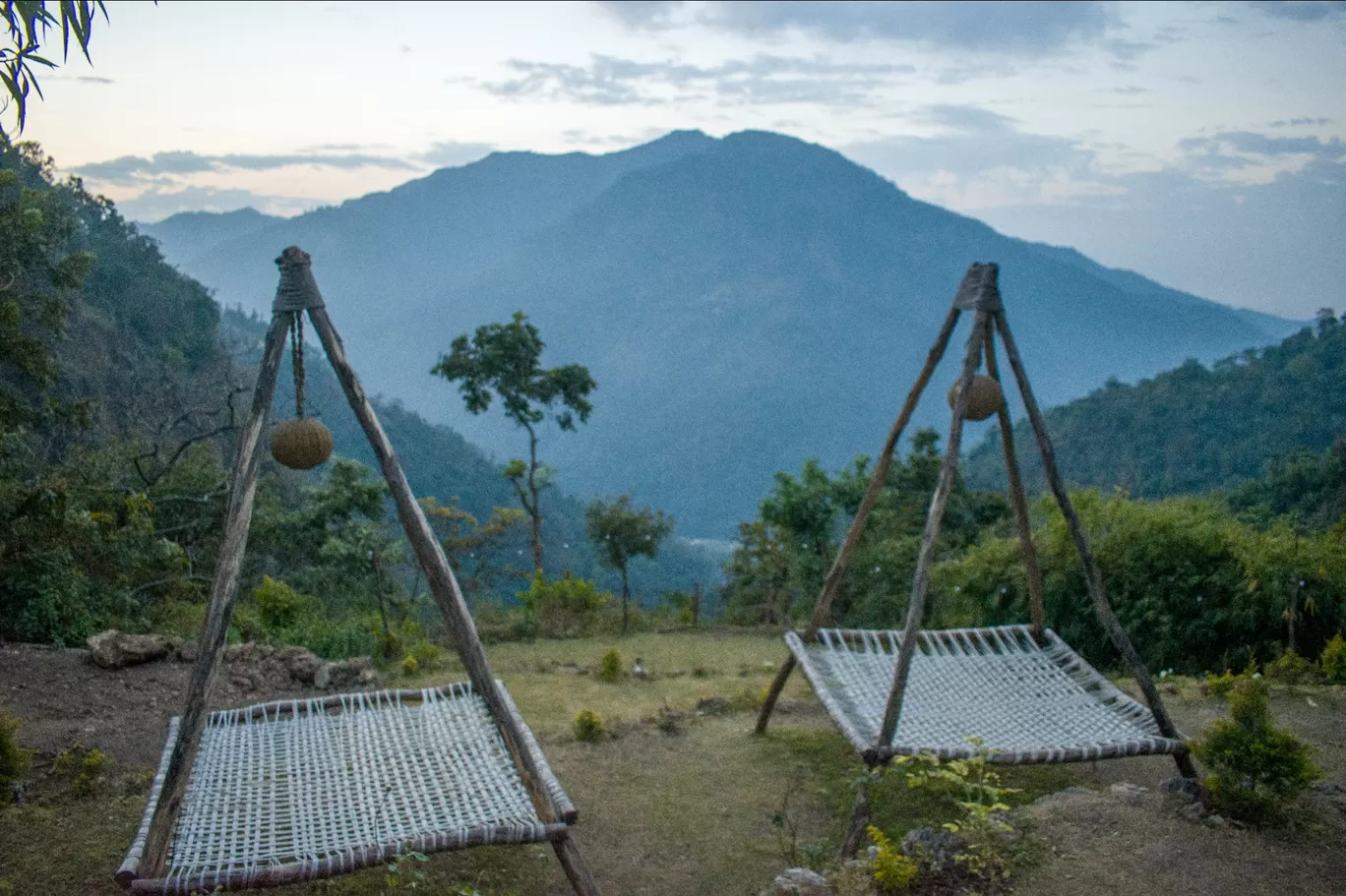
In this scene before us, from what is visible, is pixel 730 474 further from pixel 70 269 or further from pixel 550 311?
pixel 70 269

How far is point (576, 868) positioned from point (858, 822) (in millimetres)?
1310

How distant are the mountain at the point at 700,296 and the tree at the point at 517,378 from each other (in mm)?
46772

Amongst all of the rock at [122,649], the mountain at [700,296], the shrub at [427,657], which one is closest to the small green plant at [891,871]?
the rock at [122,649]

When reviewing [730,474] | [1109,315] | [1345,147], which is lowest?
[730,474]

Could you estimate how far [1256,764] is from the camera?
382 centimetres

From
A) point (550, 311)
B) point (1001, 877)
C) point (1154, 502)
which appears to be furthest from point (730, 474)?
point (1001, 877)

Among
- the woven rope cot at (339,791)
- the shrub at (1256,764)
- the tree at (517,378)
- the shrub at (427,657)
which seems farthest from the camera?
the tree at (517,378)

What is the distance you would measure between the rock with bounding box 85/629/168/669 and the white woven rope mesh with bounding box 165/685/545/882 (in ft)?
5.98

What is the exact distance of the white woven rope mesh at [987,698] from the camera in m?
4.56

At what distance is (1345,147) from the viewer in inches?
270

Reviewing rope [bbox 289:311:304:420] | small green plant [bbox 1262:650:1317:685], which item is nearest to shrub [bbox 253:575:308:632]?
rope [bbox 289:311:304:420]

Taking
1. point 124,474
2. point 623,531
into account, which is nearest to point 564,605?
point 623,531

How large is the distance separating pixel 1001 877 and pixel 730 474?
65.0m

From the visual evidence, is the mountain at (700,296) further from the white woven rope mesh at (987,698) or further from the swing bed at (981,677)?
the swing bed at (981,677)
